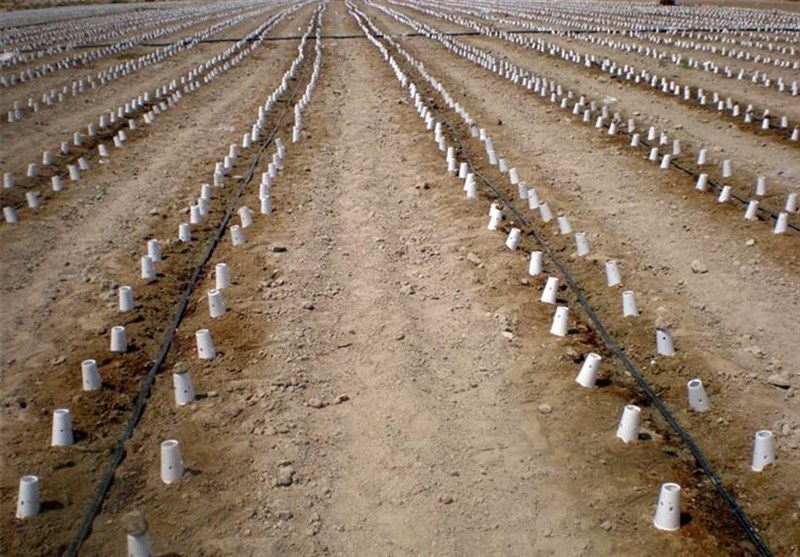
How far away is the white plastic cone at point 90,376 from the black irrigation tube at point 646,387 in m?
3.90

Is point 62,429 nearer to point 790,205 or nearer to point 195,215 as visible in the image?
point 195,215

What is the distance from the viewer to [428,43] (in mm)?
26234

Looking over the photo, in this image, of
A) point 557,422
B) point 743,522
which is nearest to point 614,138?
point 557,422

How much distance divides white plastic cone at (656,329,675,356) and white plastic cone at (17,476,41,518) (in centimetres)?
444

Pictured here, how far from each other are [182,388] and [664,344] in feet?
12.0

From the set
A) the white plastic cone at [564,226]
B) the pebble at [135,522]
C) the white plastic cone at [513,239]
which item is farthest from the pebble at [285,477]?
the white plastic cone at [564,226]

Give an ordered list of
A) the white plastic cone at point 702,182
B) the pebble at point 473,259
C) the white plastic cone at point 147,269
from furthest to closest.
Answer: the white plastic cone at point 702,182 → the pebble at point 473,259 → the white plastic cone at point 147,269

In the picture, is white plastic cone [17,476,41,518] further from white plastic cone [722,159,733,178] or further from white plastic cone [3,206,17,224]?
white plastic cone [722,159,733,178]

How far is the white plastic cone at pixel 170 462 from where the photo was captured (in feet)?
13.9

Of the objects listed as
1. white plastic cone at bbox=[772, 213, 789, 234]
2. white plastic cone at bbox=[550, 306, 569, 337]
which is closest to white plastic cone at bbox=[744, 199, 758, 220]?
white plastic cone at bbox=[772, 213, 789, 234]

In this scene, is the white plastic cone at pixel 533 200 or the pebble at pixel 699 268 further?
the white plastic cone at pixel 533 200

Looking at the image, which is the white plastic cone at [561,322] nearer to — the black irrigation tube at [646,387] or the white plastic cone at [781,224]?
the black irrigation tube at [646,387]

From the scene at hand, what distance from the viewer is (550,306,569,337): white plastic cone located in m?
5.88

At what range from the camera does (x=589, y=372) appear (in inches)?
203
